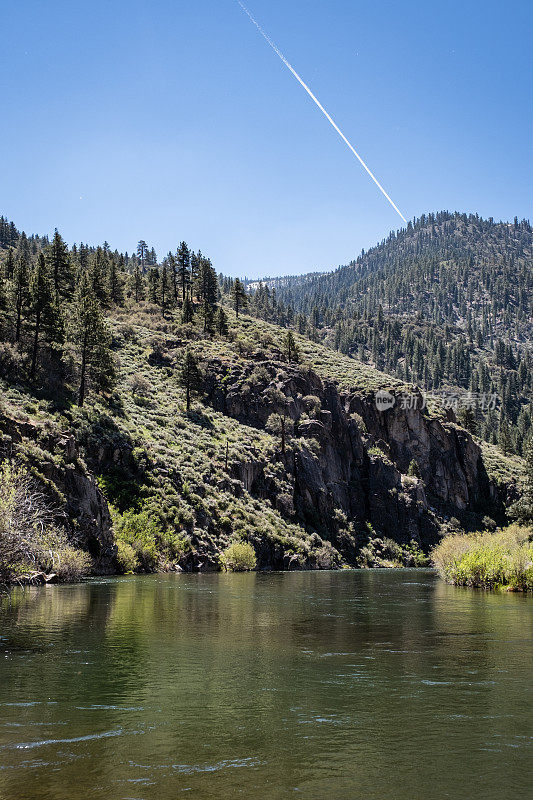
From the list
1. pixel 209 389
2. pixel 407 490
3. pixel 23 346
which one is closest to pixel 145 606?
pixel 23 346

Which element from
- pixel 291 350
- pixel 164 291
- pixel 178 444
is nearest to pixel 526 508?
pixel 178 444

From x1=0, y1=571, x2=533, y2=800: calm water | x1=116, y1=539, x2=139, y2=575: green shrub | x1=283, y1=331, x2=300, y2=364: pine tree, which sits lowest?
x1=116, y1=539, x2=139, y2=575: green shrub

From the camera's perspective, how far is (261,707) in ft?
43.2

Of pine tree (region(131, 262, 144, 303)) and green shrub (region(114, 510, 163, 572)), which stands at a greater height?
pine tree (region(131, 262, 144, 303))

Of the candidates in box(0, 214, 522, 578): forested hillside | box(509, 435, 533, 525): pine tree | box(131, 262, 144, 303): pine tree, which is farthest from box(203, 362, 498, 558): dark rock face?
box(509, 435, 533, 525): pine tree

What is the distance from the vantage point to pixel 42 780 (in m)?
8.95

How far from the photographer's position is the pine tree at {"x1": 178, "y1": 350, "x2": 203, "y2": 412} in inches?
3681

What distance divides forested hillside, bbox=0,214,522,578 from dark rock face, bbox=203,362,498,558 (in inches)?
10.6

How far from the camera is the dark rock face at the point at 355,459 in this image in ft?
306

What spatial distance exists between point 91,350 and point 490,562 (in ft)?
169

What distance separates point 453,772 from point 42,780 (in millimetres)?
6056

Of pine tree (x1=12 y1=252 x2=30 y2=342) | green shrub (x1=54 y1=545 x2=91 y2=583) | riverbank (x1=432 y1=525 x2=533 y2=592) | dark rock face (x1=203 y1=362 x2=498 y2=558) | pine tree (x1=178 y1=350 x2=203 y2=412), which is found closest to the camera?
riverbank (x1=432 y1=525 x2=533 y2=592)

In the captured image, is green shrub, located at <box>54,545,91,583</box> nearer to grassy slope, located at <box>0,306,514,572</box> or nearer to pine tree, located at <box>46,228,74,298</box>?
grassy slope, located at <box>0,306,514,572</box>

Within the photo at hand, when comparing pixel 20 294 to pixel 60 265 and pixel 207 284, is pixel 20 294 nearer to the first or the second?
pixel 60 265
